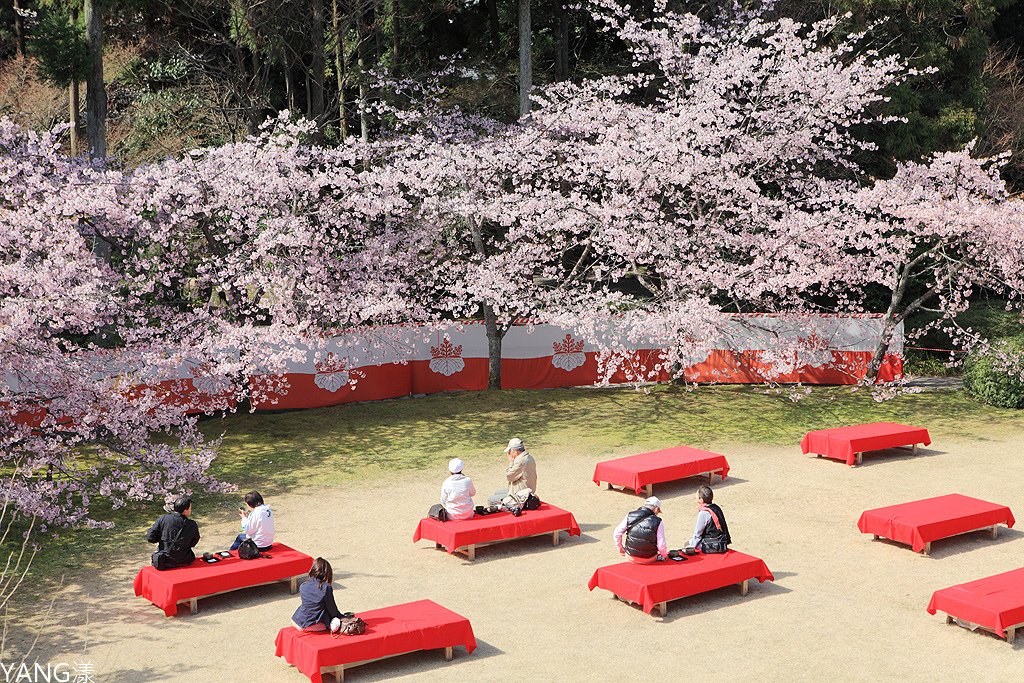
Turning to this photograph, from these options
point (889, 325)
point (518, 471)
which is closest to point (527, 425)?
point (518, 471)

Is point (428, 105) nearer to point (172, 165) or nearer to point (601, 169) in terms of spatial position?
point (601, 169)

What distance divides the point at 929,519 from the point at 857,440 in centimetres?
502

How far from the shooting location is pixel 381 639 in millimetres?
10664

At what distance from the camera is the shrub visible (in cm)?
2417

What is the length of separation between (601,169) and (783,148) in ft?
15.8

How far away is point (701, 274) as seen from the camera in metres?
23.6

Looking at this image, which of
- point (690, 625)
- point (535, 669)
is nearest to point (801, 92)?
point (690, 625)

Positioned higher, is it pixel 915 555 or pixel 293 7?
pixel 293 7

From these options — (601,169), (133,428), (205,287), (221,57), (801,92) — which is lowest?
(133,428)

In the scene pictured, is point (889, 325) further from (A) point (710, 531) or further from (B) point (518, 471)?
(A) point (710, 531)

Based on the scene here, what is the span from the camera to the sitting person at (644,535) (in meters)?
12.8

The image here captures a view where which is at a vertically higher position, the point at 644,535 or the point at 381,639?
the point at 644,535

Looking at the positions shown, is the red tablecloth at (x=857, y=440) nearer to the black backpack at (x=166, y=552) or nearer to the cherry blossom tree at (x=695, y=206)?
the cherry blossom tree at (x=695, y=206)

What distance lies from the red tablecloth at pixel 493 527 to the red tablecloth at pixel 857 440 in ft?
23.0
